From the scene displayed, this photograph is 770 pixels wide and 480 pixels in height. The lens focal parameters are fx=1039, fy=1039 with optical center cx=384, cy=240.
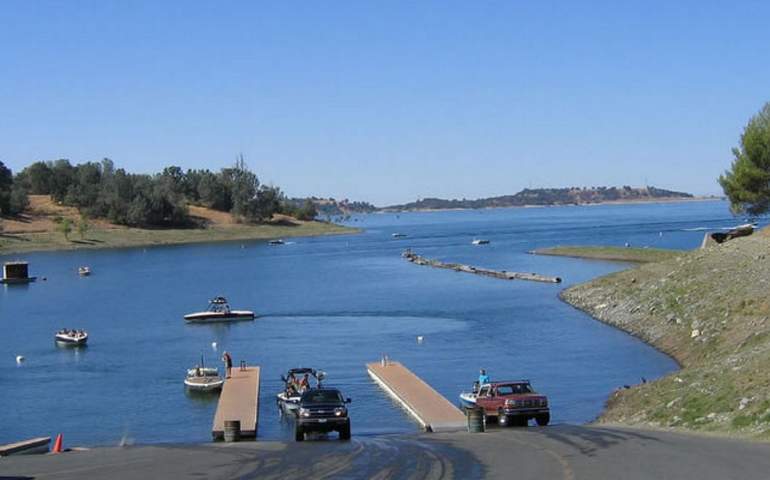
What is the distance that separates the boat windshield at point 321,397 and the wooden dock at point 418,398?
623 cm

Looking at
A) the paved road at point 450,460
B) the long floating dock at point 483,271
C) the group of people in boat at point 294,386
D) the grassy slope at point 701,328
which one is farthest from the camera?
the long floating dock at point 483,271

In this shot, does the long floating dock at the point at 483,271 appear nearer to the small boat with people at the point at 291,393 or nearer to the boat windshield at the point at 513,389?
the small boat with people at the point at 291,393

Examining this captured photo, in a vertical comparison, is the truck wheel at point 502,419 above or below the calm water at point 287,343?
above

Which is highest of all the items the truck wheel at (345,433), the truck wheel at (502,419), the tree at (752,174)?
the tree at (752,174)

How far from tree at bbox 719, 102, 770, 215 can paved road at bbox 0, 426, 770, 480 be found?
216ft

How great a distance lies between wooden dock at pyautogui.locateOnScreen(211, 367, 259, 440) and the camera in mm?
42062

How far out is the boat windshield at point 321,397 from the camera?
35475mm

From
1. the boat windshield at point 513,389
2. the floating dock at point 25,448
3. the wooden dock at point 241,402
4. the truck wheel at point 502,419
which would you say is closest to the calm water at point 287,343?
the wooden dock at point 241,402

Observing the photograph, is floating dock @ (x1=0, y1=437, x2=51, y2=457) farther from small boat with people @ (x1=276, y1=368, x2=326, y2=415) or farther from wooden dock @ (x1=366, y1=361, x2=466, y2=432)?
wooden dock @ (x1=366, y1=361, x2=466, y2=432)

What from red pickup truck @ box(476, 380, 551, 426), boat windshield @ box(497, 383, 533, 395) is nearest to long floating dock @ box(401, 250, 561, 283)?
boat windshield @ box(497, 383, 533, 395)

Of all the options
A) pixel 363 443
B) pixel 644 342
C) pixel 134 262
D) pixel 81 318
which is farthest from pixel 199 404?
pixel 134 262

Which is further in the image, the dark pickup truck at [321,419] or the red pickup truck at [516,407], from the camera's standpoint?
the red pickup truck at [516,407]

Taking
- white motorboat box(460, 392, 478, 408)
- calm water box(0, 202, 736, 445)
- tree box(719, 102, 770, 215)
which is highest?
tree box(719, 102, 770, 215)

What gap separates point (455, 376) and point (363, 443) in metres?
24.7
